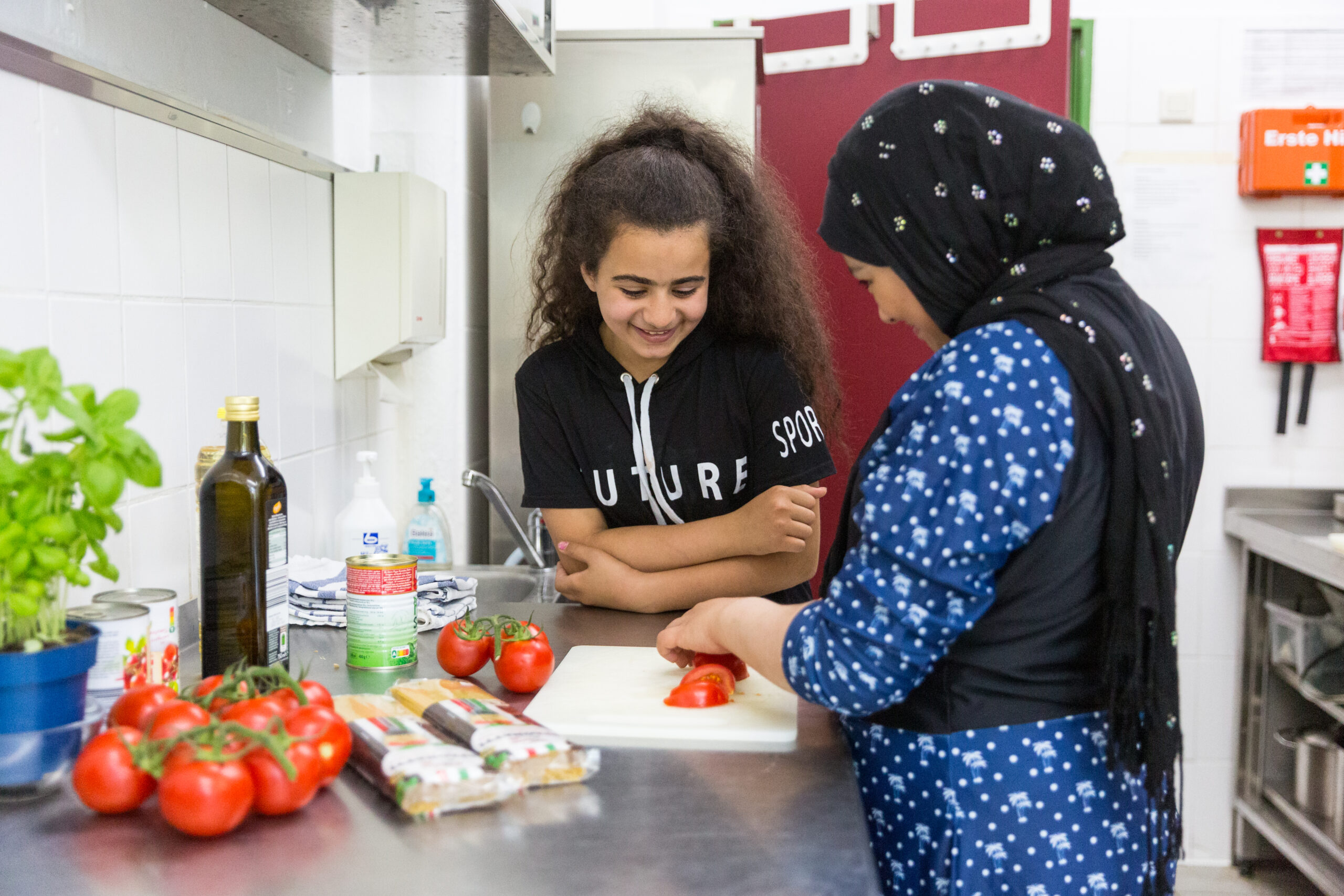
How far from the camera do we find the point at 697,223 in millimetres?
1480

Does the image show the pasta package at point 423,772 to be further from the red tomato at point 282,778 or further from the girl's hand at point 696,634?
the girl's hand at point 696,634

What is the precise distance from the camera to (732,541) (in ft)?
4.86

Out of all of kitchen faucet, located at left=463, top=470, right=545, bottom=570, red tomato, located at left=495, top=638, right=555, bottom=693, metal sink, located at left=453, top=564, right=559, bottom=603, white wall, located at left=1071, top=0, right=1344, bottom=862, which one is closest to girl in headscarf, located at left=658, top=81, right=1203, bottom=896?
red tomato, located at left=495, top=638, right=555, bottom=693

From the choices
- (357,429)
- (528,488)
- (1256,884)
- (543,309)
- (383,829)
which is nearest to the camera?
(383,829)

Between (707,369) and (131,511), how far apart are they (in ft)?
2.61

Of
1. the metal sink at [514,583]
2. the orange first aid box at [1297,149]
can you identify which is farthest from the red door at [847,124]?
the metal sink at [514,583]

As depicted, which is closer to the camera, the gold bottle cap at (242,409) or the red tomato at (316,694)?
the red tomato at (316,694)

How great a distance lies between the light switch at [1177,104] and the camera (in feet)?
9.50

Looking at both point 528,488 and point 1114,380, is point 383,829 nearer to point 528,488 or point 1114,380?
point 1114,380

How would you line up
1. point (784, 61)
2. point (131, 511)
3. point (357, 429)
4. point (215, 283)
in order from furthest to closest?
point (784, 61)
point (357, 429)
point (215, 283)
point (131, 511)

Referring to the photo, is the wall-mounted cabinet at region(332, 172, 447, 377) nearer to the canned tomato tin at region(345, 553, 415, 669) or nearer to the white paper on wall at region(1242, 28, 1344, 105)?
the canned tomato tin at region(345, 553, 415, 669)

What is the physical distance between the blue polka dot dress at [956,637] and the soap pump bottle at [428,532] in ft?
4.07

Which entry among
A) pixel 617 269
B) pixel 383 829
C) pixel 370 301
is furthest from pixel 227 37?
pixel 383 829

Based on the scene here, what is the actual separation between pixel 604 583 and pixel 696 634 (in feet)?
1.37
